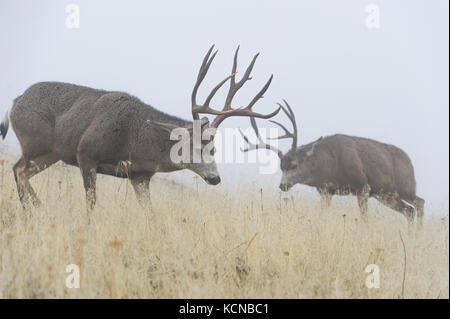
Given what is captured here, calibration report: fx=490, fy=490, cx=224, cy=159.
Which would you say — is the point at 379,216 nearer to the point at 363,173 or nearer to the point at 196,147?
the point at 363,173

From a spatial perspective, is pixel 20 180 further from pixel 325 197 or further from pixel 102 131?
pixel 325 197

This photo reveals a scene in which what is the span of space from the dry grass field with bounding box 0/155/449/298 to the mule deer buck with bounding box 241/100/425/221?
3693 millimetres

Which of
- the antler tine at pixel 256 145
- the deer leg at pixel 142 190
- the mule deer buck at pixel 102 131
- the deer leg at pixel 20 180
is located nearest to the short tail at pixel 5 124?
the mule deer buck at pixel 102 131

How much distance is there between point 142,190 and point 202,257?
281 cm

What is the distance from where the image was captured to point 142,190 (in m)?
7.50

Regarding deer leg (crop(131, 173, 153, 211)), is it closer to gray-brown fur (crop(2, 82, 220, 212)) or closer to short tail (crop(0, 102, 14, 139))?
gray-brown fur (crop(2, 82, 220, 212))

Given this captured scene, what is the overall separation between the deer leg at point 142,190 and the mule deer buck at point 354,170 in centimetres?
427

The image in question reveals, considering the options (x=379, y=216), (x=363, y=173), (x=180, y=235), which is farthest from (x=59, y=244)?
(x=363, y=173)

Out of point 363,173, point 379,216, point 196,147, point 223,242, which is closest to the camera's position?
point 223,242

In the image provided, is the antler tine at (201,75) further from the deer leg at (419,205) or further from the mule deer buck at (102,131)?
the deer leg at (419,205)

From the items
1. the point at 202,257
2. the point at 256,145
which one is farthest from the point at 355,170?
the point at 202,257

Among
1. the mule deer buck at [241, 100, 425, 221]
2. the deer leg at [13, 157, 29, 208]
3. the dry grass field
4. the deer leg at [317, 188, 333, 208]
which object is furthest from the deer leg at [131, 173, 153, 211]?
the mule deer buck at [241, 100, 425, 221]
